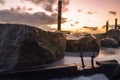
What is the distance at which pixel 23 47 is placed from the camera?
8.39 m

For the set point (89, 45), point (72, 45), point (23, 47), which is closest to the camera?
point (23, 47)

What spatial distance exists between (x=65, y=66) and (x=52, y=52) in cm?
120

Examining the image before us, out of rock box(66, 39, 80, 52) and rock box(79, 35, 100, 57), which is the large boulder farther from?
rock box(79, 35, 100, 57)

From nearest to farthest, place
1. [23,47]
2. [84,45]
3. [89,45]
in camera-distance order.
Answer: [23,47] → [84,45] → [89,45]

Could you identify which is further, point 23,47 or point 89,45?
point 89,45

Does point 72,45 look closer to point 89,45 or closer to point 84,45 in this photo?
point 84,45

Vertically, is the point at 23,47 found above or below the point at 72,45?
above

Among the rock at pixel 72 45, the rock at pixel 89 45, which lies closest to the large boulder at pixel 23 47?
the rock at pixel 72 45

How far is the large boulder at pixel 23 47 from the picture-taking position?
27.2 feet

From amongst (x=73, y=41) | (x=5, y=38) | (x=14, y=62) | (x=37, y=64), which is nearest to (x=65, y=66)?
(x=37, y=64)

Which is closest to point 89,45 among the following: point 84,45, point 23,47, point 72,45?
point 84,45

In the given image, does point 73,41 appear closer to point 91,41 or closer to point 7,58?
point 91,41

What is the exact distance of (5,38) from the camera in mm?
8805

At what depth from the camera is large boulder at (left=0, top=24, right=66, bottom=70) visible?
8.29m
